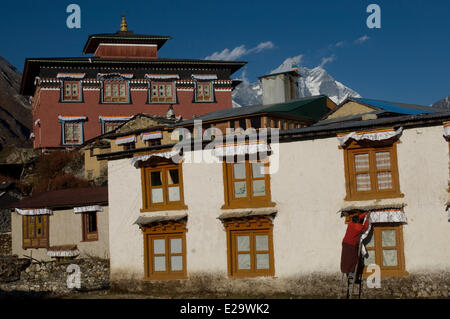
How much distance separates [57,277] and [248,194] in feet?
35.1

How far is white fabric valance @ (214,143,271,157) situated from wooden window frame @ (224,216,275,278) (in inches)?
90.1

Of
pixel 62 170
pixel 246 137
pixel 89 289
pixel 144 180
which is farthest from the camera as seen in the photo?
pixel 62 170

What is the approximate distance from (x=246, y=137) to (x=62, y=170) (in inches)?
1191

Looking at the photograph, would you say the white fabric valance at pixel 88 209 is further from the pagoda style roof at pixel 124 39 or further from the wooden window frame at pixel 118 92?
the pagoda style roof at pixel 124 39

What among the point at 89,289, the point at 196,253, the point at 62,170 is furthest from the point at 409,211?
the point at 62,170

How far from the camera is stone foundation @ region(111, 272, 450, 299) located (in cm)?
1886

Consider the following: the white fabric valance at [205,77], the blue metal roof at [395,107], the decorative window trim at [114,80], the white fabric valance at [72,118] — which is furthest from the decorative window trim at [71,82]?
the blue metal roof at [395,107]

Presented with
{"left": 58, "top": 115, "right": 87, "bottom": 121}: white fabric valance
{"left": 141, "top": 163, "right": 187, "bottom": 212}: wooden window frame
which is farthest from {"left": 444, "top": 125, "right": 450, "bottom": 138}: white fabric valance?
{"left": 58, "top": 115, "right": 87, "bottom": 121}: white fabric valance

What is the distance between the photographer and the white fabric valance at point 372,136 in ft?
63.1

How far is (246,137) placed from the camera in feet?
71.4

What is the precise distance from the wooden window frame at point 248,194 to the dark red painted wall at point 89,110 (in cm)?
3626

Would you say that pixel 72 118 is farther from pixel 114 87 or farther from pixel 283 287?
pixel 283 287
